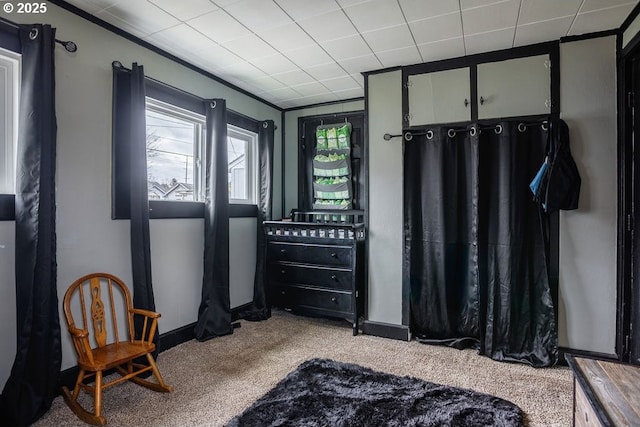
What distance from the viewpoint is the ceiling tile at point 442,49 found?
2.84m

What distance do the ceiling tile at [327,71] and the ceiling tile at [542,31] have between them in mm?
1552

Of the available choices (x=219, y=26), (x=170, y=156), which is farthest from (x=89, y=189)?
(x=219, y=26)

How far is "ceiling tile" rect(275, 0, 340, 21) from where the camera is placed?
7.53 feet

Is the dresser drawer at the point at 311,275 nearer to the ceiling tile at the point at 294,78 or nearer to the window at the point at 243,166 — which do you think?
the window at the point at 243,166

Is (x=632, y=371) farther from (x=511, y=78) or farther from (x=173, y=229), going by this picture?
(x=173, y=229)

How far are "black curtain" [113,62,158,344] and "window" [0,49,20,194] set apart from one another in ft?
1.89

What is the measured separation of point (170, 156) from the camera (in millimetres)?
3248

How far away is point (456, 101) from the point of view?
314cm

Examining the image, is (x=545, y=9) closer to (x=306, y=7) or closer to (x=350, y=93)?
(x=306, y=7)

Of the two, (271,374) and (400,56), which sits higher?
(400,56)

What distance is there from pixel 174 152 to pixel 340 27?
1902 millimetres

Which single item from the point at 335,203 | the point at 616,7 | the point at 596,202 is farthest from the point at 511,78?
the point at 335,203

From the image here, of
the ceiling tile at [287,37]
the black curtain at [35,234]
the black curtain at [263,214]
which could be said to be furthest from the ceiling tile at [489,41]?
the black curtain at [35,234]

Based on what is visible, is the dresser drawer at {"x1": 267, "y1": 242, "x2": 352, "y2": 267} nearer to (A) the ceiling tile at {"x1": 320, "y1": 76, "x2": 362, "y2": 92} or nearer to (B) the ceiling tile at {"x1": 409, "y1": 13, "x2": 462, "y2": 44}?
(A) the ceiling tile at {"x1": 320, "y1": 76, "x2": 362, "y2": 92}
